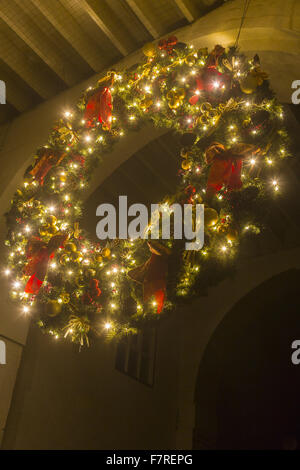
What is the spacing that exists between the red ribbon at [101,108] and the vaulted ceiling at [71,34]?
1.09m

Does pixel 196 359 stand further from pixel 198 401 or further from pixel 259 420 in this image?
pixel 259 420

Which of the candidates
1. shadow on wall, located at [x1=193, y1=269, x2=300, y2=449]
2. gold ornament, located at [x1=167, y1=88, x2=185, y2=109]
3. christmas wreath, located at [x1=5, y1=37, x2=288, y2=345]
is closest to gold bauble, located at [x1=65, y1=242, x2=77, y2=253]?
christmas wreath, located at [x1=5, y1=37, x2=288, y2=345]

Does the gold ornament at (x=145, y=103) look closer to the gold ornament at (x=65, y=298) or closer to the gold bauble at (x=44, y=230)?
the gold bauble at (x=44, y=230)

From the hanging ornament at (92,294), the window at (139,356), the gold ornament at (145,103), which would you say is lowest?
the hanging ornament at (92,294)

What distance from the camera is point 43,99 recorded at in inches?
194

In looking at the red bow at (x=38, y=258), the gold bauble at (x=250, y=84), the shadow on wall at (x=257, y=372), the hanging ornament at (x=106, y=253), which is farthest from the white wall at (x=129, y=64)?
the shadow on wall at (x=257, y=372)

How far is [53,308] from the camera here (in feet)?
9.71

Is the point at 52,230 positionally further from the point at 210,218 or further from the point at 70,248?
the point at 210,218

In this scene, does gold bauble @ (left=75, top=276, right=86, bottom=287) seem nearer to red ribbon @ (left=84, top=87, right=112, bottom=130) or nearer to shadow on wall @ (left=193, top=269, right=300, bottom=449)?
red ribbon @ (left=84, top=87, right=112, bottom=130)

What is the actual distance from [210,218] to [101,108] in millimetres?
1497

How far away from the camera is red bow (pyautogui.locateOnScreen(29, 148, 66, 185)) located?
138 inches

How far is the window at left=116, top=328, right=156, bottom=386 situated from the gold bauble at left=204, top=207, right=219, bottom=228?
4066mm

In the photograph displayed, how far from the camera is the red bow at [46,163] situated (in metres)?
3.50
